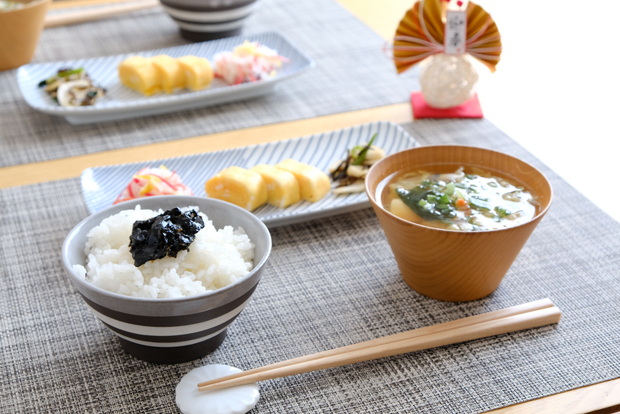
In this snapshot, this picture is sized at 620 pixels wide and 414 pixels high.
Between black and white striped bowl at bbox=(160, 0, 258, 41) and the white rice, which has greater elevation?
the white rice

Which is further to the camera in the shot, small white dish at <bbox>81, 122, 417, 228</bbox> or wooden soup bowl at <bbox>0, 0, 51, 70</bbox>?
wooden soup bowl at <bbox>0, 0, 51, 70</bbox>

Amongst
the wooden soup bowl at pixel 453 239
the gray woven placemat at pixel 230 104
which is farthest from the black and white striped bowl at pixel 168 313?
the gray woven placemat at pixel 230 104

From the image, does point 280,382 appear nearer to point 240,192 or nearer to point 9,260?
point 240,192

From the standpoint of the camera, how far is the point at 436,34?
1.96m

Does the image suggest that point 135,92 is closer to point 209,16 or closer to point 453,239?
point 209,16

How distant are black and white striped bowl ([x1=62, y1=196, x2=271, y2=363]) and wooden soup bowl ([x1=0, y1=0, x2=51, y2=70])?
123cm

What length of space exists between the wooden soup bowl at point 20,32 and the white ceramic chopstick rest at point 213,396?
1513 millimetres

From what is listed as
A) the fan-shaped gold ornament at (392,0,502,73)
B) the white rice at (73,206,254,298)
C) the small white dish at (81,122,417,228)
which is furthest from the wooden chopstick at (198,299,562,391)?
the fan-shaped gold ornament at (392,0,502,73)

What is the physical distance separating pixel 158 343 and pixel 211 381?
0.10 meters

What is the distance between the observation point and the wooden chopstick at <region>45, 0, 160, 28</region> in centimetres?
271

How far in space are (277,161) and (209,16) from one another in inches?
34.4

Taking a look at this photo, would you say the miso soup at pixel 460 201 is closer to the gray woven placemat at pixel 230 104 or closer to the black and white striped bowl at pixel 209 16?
the gray woven placemat at pixel 230 104

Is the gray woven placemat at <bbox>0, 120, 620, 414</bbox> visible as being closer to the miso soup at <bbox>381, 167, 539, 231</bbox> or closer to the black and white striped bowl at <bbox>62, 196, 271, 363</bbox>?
the black and white striped bowl at <bbox>62, 196, 271, 363</bbox>

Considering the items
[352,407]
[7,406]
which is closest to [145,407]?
[7,406]
